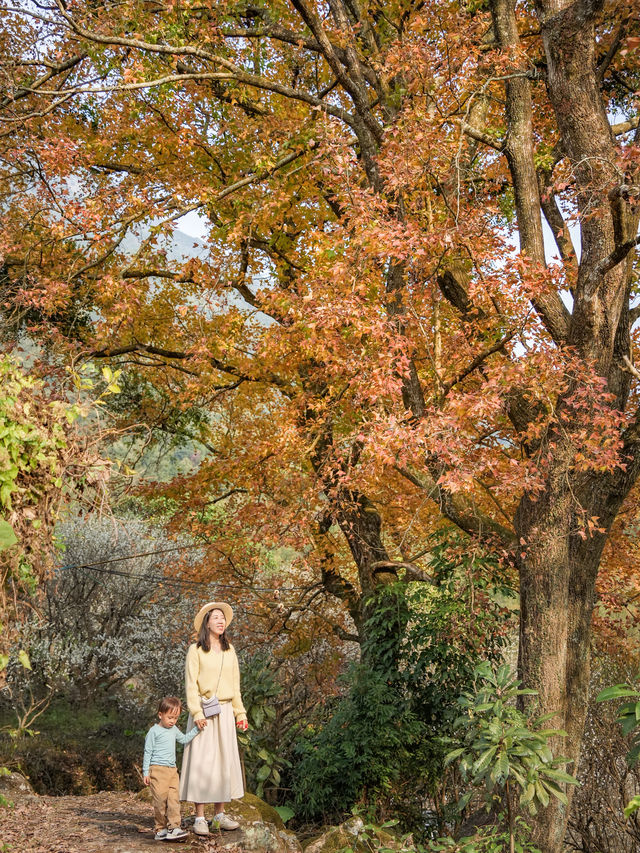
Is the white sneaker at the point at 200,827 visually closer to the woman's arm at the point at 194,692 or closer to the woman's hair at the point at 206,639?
the woman's arm at the point at 194,692

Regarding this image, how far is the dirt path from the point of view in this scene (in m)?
5.11

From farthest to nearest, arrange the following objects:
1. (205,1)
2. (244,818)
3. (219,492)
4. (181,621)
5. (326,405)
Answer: (181,621), (219,492), (326,405), (205,1), (244,818)

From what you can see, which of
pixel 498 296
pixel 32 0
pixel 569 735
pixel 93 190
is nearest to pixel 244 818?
pixel 569 735

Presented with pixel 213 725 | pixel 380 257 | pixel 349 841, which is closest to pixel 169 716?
pixel 213 725

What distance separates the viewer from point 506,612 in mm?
7930

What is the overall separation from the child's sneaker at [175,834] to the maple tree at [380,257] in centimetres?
288

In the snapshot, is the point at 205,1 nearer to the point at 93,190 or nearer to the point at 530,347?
the point at 93,190

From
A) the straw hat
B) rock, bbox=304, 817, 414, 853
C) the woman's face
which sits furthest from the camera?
rock, bbox=304, 817, 414, 853

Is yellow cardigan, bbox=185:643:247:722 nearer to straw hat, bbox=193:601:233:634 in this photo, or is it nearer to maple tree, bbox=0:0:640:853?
straw hat, bbox=193:601:233:634

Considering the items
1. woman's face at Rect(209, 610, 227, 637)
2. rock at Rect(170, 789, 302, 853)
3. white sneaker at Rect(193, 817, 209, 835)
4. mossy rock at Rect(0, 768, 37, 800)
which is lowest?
mossy rock at Rect(0, 768, 37, 800)

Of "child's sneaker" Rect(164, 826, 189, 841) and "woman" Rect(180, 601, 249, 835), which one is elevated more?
"woman" Rect(180, 601, 249, 835)

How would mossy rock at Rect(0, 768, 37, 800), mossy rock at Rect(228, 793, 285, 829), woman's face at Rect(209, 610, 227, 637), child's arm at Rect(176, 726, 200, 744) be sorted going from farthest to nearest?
1. mossy rock at Rect(0, 768, 37, 800)
2. mossy rock at Rect(228, 793, 285, 829)
3. woman's face at Rect(209, 610, 227, 637)
4. child's arm at Rect(176, 726, 200, 744)

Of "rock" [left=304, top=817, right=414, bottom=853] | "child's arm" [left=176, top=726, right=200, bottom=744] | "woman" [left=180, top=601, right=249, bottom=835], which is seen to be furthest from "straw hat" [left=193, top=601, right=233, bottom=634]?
"rock" [left=304, top=817, right=414, bottom=853]

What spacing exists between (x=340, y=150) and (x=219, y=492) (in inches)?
258
